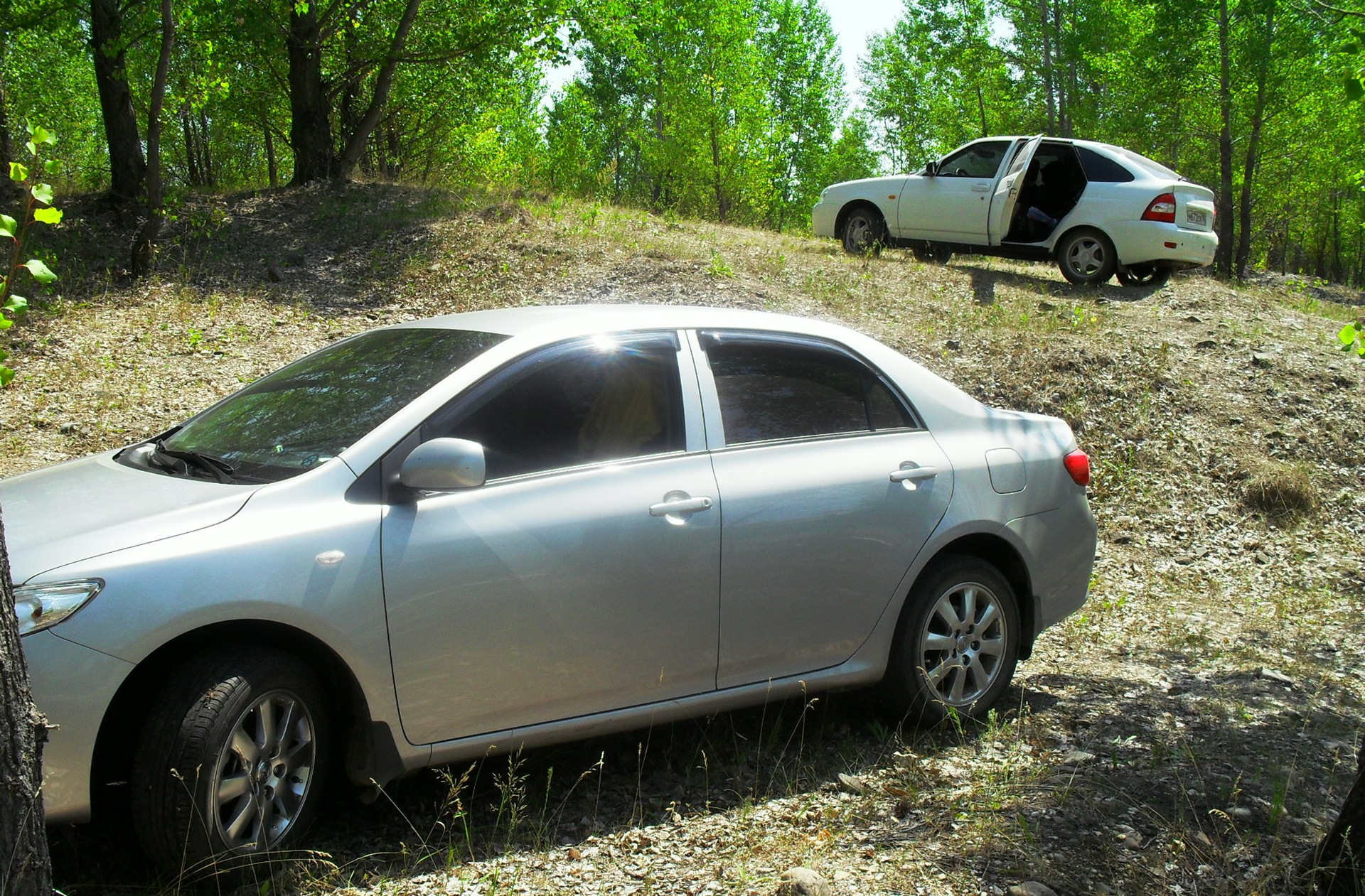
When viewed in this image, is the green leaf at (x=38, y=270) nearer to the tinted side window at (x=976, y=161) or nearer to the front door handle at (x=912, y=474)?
the front door handle at (x=912, y=474)

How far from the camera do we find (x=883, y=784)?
4.25 metres

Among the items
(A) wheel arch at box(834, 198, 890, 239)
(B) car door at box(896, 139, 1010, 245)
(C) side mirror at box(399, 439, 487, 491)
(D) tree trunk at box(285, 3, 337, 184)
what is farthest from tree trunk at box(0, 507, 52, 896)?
(D) tree trunk at box(285, 3, 337, 184)

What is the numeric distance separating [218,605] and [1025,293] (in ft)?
38.2

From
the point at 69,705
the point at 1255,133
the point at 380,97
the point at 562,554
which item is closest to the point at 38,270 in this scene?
the point at 69,705

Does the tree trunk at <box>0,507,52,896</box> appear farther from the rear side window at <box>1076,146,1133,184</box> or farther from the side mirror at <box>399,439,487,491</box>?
the rear side window at <box>1076,146,1133,184</box>

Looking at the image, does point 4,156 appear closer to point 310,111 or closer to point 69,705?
point 310,111

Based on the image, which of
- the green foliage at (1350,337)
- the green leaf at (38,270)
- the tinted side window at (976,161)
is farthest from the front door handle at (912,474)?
the tinted side window at (976,161)

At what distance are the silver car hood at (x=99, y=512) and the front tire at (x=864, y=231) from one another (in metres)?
13.0

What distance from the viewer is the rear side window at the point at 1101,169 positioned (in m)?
13.6

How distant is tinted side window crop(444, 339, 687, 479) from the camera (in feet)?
12.5

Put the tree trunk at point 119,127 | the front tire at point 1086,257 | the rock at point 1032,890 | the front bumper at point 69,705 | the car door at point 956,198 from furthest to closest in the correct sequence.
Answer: the car door at point 956,198 → the front tire at point 1086,257 → the tree trunk at point 119,127 → the rock at point 1032,890 → the front bumper at point 69,705

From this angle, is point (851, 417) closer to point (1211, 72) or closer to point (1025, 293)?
point (1025, 293)

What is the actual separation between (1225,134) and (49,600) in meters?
27.3

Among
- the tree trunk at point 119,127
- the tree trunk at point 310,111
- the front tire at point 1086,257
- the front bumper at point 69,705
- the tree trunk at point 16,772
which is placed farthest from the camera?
the tree trunk at point 310,111
